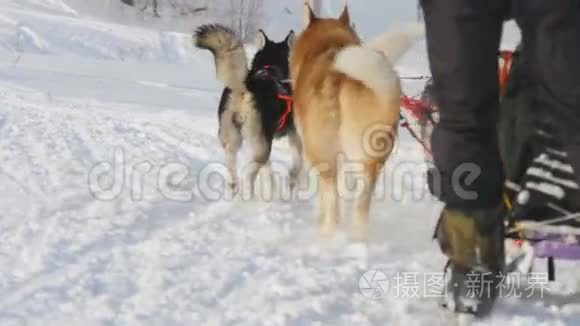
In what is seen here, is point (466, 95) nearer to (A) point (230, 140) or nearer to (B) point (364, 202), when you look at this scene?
(B) point (364, 202)

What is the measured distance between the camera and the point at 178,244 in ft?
9.11

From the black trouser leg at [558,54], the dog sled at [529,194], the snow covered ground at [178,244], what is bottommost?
the snow covered ground at [178,244]

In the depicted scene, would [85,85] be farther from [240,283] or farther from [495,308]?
[495,308]

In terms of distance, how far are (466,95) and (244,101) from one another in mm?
2174

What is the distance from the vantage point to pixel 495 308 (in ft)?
6.65

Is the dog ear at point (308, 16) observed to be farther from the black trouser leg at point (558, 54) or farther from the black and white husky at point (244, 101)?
the black trouser leg at point (558, 54)

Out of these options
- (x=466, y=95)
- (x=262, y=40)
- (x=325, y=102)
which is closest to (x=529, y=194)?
(x=466, y=95)

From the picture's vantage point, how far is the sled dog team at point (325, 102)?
2723mm

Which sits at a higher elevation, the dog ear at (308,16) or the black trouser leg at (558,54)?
the dog ear at (308,16)

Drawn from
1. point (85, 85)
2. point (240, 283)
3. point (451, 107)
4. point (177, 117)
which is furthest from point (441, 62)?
point (85, 85)

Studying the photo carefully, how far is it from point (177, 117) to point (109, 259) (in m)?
4.22

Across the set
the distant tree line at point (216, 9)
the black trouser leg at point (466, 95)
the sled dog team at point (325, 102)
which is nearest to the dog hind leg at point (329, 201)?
the sled dog team at point (325, 102)

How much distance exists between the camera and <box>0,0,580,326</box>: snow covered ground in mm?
2088

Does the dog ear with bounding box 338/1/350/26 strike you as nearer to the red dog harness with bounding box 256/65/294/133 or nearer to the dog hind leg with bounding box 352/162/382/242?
the red dog harness with bounding box 256/65/294/133
